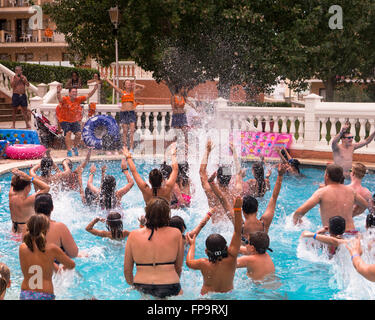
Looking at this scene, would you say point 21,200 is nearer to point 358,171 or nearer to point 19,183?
point 19,183

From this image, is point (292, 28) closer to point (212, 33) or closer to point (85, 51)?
point (212, 33)

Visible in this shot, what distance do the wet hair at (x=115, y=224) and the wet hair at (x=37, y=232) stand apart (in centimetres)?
216

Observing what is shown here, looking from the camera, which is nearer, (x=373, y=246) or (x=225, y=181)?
(x=373, y=246)

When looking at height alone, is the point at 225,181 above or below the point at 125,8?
below

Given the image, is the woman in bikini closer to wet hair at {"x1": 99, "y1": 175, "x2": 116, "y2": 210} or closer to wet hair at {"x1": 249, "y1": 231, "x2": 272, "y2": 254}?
wet hair at {"x1": 99, "y1": 175, "x2": 116, "y2": 210}

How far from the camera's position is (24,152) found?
1509cm

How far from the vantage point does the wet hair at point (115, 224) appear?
7105 millimetres

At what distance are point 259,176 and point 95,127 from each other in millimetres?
8014

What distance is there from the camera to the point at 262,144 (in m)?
16.2

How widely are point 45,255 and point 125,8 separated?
16.0 meters

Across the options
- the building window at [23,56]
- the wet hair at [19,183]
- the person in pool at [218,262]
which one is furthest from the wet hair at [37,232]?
the building window at [23,56]

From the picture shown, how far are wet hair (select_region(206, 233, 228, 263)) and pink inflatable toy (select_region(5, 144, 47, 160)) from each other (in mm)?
10948

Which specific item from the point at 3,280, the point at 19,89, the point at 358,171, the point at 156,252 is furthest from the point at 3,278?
the point at 19,89
